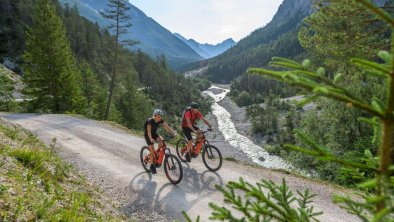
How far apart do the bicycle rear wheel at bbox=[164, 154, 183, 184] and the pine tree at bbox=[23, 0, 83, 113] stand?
26404 mm

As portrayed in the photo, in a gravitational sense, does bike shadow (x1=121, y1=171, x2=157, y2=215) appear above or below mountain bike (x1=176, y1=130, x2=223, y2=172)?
below

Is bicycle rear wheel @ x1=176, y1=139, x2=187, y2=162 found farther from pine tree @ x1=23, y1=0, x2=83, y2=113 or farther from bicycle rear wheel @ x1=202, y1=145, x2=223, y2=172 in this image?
pine tree @ x1=23, y1=0, x2=83, y2=113

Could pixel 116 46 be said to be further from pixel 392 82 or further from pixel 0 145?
pixel 392 82

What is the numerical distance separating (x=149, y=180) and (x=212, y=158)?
9.42 ft

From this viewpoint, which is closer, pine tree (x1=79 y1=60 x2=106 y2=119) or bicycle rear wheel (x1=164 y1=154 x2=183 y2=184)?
bicycle rear wheel (x1=164 y1=154 x2=183 y2=184)

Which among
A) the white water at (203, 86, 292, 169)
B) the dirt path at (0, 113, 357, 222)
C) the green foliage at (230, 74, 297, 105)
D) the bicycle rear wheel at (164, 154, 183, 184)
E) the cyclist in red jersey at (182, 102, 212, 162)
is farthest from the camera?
the green foliage at (230, 74, 297, 105)

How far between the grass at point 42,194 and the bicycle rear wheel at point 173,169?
249cm

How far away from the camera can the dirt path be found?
35.2 ft

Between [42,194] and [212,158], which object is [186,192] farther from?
[42,194]

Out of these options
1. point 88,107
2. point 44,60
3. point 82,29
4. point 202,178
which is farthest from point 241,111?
point 202,178

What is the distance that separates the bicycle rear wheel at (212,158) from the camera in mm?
14133

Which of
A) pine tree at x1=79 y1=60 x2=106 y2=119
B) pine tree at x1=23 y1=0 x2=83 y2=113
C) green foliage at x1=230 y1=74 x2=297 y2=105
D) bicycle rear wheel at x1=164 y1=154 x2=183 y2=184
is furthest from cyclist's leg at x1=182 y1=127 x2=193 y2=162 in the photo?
green foliage at x1=230 y1=74 x2=297 y2=105

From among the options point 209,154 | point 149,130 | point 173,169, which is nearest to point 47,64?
point 149,130

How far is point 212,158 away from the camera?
14203mm
